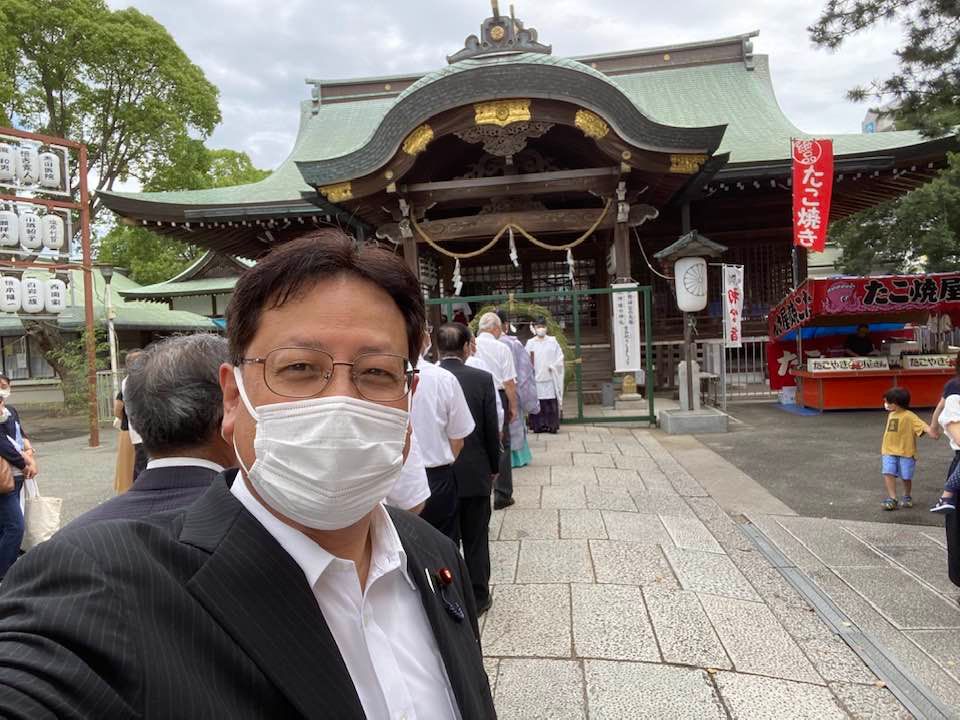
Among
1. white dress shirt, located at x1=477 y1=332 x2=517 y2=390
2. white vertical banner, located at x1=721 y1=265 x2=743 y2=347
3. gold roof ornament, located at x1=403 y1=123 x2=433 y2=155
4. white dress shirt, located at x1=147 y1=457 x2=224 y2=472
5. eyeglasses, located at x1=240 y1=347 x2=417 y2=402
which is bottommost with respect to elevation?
white dress shirt, located at x1=147 y1=457 x2=224 y2=472

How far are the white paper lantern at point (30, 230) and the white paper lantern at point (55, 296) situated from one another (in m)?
0.67

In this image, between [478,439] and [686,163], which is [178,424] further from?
[686,163]

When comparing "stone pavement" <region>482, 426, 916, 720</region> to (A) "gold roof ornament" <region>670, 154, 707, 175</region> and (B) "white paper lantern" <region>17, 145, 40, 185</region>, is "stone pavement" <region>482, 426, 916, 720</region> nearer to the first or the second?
(A) "gold roof ornament" <region>670, 154, 707, 175</region>

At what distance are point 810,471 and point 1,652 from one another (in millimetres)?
7256

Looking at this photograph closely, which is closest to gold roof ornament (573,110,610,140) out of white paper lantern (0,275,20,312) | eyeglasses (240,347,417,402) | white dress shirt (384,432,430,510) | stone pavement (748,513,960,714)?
stone pavement (748,513,960,714)

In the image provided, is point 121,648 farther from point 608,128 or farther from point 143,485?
point 608,128

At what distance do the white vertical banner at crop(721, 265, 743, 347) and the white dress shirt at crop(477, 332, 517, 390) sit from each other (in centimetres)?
568

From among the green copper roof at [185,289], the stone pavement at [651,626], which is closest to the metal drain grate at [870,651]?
the stone pavement at [651,626]

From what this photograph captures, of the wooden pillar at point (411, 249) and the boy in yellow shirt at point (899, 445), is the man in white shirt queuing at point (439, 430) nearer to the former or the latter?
the boy in yellow shirt at point (899, 445)

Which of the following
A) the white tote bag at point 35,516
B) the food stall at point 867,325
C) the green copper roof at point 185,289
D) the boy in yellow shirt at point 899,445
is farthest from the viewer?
the green copper roof at point 185,289

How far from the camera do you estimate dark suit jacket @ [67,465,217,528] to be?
5.30 feet

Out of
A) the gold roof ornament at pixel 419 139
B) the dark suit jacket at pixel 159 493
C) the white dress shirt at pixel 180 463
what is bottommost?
the dark suit jacket at pixel 159 493

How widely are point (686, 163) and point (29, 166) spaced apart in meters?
9.60

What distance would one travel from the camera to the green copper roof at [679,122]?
1173cm
